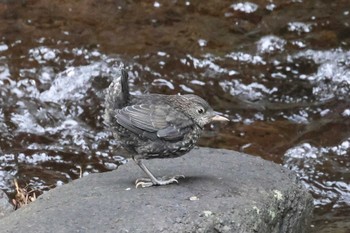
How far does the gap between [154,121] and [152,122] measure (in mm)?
16

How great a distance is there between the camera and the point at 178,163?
4922 millimetres

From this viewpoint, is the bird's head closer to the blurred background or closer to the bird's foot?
the bird's foot

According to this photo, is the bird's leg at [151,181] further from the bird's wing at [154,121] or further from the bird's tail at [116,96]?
the bird's tail at [116,96]

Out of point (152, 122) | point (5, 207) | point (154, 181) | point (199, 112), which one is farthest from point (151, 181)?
point (5, 207)

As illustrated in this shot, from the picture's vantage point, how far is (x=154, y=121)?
14.2 feet

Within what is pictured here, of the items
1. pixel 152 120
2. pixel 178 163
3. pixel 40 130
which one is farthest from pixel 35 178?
pixel 152 120

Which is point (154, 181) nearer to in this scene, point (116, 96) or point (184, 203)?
point (184, 203)

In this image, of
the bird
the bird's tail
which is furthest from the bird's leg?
the bird's tail

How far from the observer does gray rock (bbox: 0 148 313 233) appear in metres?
3.79

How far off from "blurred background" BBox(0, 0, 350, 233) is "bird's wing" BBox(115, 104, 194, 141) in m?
1.95

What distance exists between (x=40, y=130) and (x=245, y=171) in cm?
301

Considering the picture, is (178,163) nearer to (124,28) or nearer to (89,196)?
(89,196)

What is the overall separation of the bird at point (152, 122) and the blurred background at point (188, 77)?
6.10 feet

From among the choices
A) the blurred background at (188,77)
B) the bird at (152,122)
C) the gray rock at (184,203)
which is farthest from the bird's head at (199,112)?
the blurred background at (188,77)
